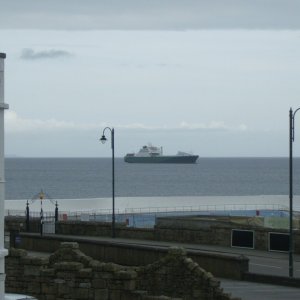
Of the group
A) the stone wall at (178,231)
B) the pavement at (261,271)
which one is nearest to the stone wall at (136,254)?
the pavement at (261,271)

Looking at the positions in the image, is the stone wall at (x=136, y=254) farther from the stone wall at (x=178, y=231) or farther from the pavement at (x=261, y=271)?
the stone wall at (x=178, y=231)

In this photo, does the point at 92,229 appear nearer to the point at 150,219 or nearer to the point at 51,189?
the point at 150,219

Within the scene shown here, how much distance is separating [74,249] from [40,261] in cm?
186

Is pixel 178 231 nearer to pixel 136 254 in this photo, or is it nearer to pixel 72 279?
pixel 136 254

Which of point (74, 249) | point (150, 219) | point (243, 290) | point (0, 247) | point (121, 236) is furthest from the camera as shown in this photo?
point (150, 219)

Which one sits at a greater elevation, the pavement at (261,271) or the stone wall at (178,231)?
the stone wall at (178,231)

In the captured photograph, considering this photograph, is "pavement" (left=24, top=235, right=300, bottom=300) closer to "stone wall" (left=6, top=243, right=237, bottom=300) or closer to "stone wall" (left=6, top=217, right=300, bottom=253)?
"stone wall" (left=6, top=217, right=300, bottom=253)

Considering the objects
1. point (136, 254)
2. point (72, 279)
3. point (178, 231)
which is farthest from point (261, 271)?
point (72, 279)

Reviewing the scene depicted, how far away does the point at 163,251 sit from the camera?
3278 cm

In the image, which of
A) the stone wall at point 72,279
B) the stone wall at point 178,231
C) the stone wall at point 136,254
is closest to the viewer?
the stone wall at point 72,279

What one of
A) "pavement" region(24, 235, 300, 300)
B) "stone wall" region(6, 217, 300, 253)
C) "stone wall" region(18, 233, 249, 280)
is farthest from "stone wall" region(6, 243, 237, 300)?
"stone wall" region(6, 217, 300, 253)

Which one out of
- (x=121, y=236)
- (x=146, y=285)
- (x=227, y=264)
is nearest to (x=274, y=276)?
(x=227, y=264)

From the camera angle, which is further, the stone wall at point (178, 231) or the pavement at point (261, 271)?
the stone wall at point (178, 231)

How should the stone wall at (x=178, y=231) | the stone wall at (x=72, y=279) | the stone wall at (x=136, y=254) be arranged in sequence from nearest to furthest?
the stone wall at (x=72, y=279) → the stone wall at (x=136, y=254) → the stone wall at (x=178, y=231)
